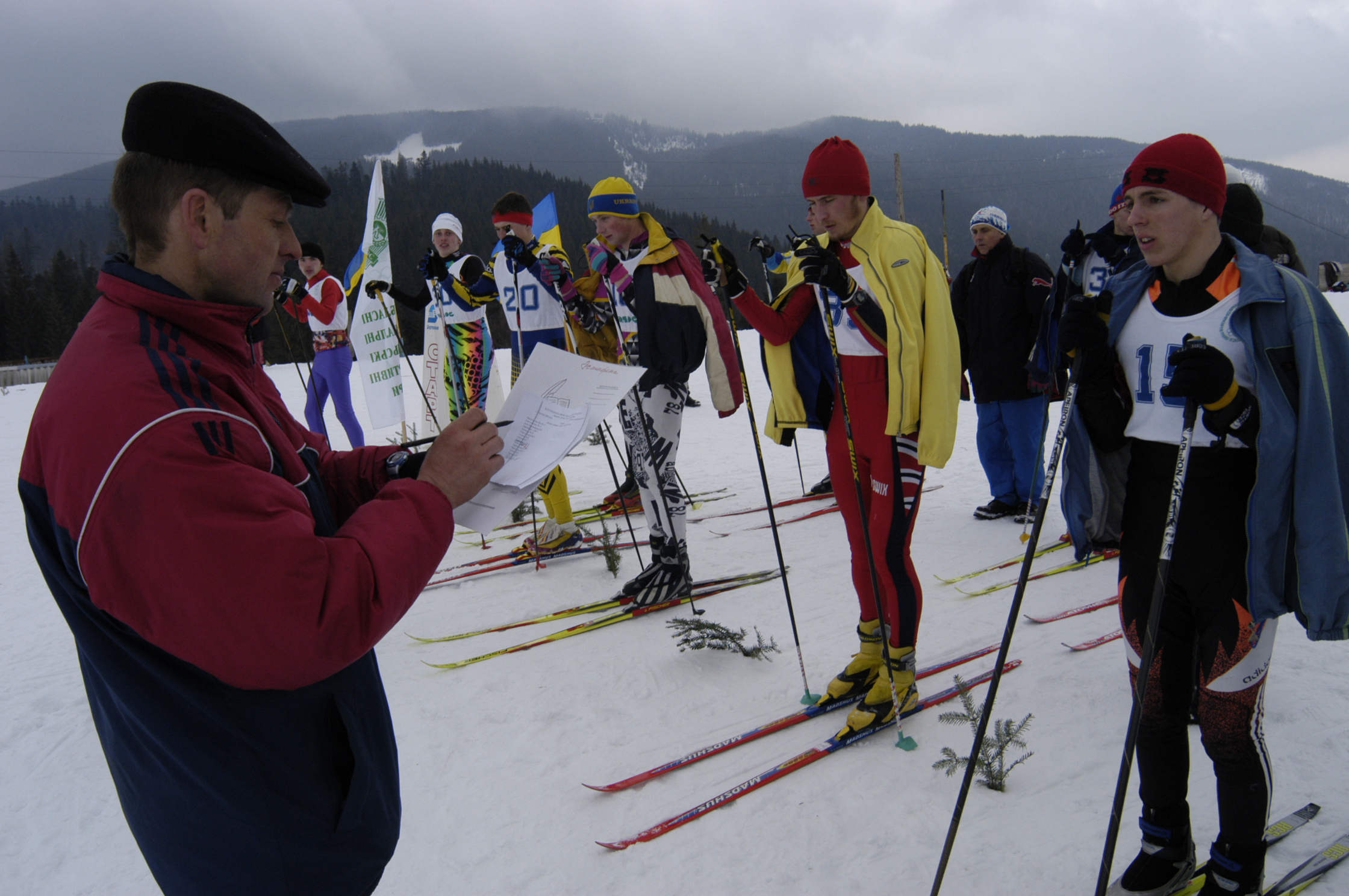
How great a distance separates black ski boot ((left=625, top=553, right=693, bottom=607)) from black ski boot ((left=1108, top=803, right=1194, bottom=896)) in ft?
8.62

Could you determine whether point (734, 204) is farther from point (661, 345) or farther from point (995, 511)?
point (661, 345)

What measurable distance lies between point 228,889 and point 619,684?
2.47 meters

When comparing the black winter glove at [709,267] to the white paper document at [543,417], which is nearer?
the white paper document at [543,417]

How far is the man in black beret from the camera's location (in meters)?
0.86

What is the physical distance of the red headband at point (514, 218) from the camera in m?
5.44

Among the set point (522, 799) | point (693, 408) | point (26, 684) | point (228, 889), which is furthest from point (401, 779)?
point (693, 408)

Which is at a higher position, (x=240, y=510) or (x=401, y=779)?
(x=240, y=510)

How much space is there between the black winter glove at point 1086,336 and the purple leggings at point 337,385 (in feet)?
22.8

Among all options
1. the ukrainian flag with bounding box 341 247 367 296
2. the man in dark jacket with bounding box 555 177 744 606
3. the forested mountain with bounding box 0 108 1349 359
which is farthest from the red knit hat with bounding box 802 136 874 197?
the forested mountain with bounding box 0 108 1349 359

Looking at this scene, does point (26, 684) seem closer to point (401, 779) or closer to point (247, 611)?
point (401, 779)

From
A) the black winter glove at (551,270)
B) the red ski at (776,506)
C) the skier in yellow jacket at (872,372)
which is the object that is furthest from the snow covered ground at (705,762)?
the black winter glove at (551,270)

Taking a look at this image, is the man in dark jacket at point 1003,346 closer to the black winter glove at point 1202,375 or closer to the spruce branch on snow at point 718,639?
the spruce branch on snow at point 718,639

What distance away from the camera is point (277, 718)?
1084mm

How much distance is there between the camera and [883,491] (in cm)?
295
